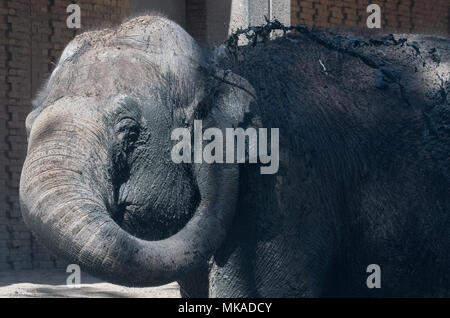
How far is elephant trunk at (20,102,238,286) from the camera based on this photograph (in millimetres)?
3703

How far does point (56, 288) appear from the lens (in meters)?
10.1

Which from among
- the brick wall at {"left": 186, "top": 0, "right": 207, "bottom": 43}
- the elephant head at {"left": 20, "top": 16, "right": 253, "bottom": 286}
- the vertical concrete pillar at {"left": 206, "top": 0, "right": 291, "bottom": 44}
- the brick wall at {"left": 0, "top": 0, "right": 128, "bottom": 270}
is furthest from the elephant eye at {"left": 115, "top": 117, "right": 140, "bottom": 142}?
the brick wall at {"left": 186, "top": 0, "right": 207, "bottom": 43}

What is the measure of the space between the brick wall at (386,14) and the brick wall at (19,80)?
8.38ft

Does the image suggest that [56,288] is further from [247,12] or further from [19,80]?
[247,12]

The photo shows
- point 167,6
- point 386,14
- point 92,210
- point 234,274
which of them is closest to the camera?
point 92,210

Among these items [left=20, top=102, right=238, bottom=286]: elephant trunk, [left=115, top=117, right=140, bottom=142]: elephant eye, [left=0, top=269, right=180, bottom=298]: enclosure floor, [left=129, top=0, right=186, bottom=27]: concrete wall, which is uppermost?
[left=129, top=0, right=186, bottom=27]: concrete wall

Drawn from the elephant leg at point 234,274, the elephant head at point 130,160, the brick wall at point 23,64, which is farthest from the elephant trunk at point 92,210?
the brick wall at point 23,64

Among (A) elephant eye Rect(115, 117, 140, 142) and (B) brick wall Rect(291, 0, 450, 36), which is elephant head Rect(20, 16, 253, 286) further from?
(B) brick wall Rect(291, 0, 450, 36)

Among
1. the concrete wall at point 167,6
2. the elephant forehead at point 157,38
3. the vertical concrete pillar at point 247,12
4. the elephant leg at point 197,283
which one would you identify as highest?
the concrete wall at point 167,6

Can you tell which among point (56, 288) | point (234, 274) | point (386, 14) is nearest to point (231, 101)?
point (234, 274)

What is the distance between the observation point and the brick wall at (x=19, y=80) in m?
11.6

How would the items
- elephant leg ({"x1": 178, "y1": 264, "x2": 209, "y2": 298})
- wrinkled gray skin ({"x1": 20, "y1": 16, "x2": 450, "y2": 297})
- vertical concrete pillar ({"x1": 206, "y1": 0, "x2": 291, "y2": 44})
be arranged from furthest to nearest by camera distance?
vertical concrete pillar ({"x1": 206, "y1": 0, "x2": 291, "y2": 44}) → elephant leg ({"x1": 178, "y1": 264, "x2": 209, "y2": 298}) → wrinkled gray skin ({"x1": 20, "y1": 16, "x2": 450, "y2": 297})

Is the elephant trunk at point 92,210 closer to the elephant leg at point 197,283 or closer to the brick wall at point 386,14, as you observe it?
the elephant leg at point 197,283

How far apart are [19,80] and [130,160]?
7950 mm
